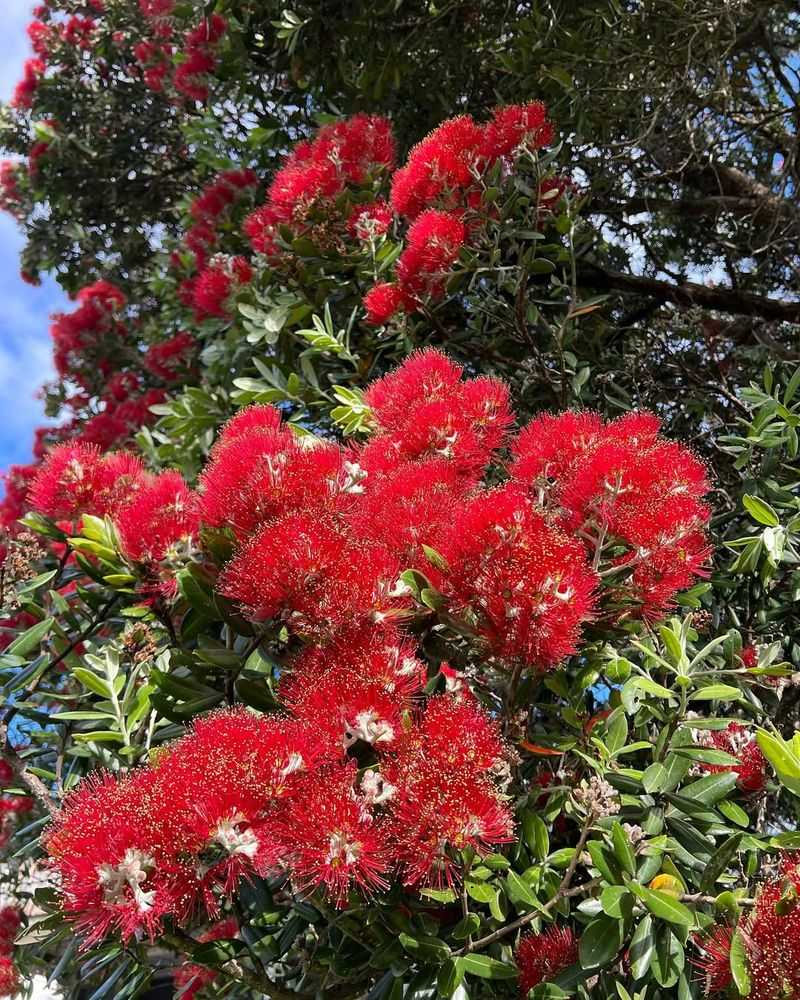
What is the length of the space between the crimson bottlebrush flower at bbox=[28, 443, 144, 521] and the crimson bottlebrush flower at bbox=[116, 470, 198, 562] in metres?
0.26

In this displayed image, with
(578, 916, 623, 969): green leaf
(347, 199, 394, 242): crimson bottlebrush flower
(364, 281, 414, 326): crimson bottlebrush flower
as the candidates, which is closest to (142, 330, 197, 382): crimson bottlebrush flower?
(347, 199, 394, 242): crimson bottlebrush flower

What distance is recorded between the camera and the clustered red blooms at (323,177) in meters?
2.50

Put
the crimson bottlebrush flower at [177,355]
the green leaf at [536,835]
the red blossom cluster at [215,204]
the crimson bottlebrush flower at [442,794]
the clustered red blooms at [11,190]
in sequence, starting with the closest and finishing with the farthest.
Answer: the crimson bottlebrush flower at [442,794] → the green leaf at [536,835] → the red blossom cluster at [215,204] → the crimson bottlebrush flower at [177,355] → the clustered red blooms at [11,190]

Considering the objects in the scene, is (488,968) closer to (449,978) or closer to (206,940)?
(449,978)

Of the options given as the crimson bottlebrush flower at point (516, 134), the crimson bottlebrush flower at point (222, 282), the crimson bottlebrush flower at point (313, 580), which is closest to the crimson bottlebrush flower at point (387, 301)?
the crimson bottlebrush flower at point (516, 134)

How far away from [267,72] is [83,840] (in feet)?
11.1

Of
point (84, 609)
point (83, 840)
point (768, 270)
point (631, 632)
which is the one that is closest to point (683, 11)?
point (768, 270)

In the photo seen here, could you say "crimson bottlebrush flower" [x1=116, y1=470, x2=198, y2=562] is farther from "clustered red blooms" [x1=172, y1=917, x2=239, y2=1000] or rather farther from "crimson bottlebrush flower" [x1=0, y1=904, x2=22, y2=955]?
"crimson bottlebrush flower" [x1=0, y1=904, x2=22, y2=955]

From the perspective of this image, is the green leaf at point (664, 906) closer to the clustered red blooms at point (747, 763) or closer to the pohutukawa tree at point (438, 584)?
the pohutukawa tree at point (438, 584)

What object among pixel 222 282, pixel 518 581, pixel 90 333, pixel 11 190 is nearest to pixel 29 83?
pixel 11 190

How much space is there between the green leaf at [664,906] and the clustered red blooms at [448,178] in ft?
5.42

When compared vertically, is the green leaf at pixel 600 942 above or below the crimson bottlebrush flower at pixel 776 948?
above

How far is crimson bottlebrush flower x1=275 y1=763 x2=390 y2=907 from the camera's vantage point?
3.06 ft

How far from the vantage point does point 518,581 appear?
108 centimetres
